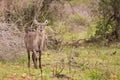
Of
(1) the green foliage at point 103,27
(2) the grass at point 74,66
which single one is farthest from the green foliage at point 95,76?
(1) the green foliage at point 103,27

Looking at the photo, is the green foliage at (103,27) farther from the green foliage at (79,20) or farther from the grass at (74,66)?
the green foliage at (79,20)

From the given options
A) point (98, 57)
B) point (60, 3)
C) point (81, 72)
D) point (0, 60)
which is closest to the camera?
point (81, 72)

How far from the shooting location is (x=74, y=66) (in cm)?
1252

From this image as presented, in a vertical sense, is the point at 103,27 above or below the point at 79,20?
above

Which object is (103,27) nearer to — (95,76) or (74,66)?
(74,66)

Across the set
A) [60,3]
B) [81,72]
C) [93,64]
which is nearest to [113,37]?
[60,3]

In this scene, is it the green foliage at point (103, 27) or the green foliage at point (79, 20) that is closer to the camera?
the green foliage at point (103, 27)

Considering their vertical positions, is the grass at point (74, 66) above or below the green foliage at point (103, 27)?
below

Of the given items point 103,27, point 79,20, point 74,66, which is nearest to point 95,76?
point 74,66

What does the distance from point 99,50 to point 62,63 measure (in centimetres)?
393

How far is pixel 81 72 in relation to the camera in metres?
11.4

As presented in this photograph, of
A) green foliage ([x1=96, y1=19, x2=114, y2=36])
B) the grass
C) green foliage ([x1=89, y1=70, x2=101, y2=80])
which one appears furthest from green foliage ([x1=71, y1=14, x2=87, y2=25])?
green foliage ([x1=89, y1=70, x2=101, y2=80])

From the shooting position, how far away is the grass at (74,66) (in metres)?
10.5

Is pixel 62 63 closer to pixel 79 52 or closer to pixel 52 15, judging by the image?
pixel 79 52
